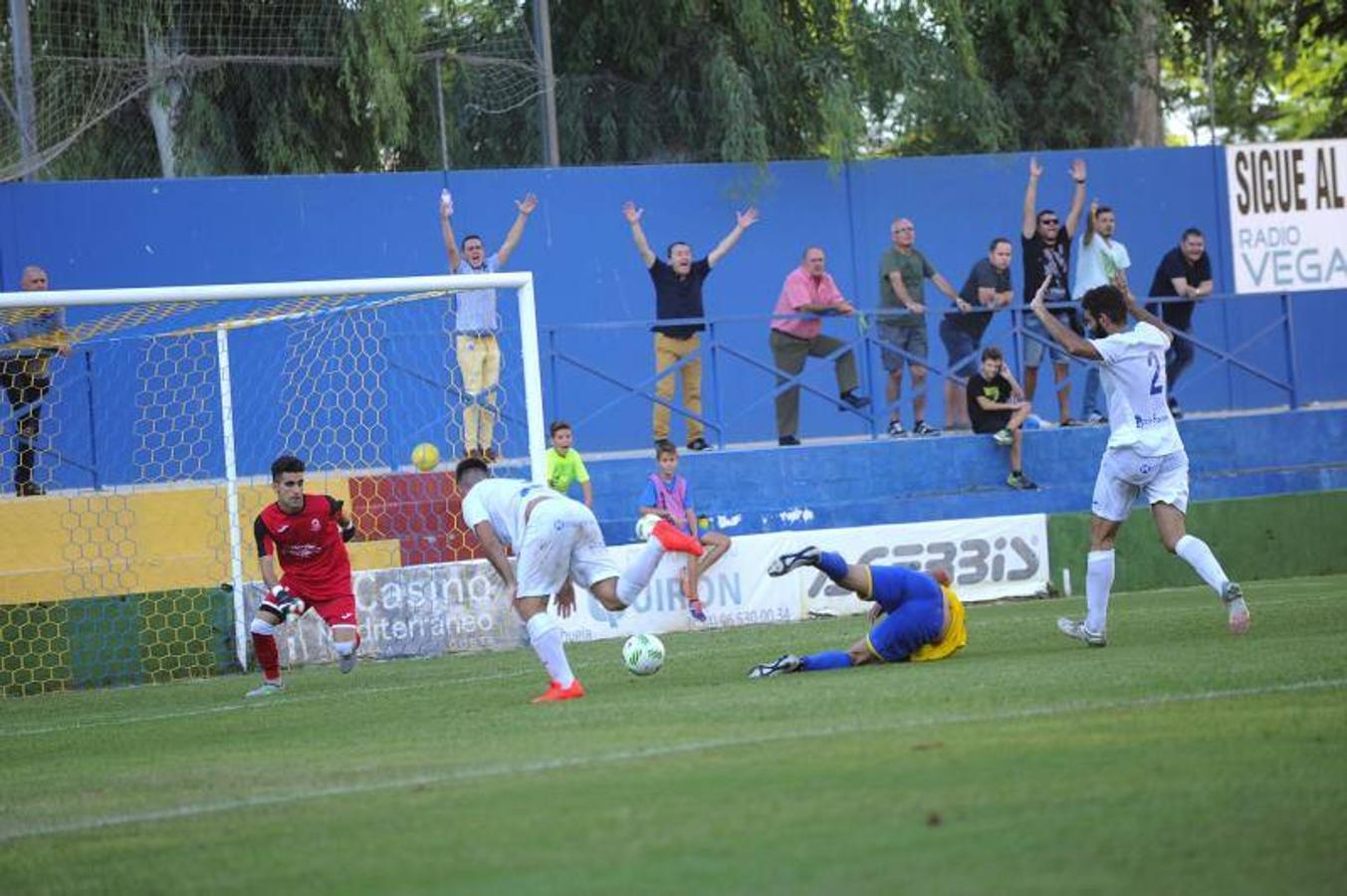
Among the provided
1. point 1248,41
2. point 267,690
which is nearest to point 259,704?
point 267,690

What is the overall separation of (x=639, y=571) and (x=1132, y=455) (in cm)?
307

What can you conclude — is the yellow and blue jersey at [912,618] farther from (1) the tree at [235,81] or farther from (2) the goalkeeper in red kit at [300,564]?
(1) the tree at [235,81]

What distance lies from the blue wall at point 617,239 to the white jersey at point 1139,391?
8.08 m

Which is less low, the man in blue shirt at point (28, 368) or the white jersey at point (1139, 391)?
the man in blue shirt at point (28, 368)

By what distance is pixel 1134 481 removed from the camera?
1258 centimetres

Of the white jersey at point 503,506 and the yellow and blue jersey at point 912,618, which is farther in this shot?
the yellow and blue jersey at point 912,618

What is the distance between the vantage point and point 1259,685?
973 cm

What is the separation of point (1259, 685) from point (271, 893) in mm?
5115

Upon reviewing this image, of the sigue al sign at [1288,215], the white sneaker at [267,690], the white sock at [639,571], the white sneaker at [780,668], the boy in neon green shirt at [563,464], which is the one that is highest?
the sigue al sign at [1288,215]

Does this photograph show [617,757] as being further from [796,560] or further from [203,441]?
[203,441]

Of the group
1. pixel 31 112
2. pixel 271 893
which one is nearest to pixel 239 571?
pixel 31 112

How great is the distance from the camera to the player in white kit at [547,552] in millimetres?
11703

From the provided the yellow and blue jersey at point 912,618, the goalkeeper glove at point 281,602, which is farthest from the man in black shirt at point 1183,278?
the goalkeeper glove at point 281,602

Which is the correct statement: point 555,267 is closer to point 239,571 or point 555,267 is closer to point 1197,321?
point 239,571
